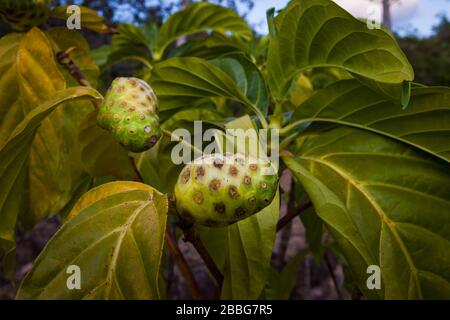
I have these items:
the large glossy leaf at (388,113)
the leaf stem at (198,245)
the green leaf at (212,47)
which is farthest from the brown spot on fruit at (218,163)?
the green leaf at (212,47)

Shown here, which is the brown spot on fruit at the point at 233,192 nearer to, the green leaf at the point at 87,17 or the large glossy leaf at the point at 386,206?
the large glossy leaf at the point at 386,206

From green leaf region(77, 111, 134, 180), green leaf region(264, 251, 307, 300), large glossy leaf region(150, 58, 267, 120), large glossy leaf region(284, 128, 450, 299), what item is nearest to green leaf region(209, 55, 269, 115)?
large glossy leaf region(150, 58, 267, 120)

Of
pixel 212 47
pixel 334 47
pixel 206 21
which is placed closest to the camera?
pixel 334 47

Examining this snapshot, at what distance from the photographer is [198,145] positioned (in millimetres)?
662

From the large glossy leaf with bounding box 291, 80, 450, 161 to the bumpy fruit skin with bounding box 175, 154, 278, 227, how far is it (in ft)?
0.93

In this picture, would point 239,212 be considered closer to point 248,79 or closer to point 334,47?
point 334,47

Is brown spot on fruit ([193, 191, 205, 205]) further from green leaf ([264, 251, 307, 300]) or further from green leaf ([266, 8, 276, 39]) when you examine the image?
green leaf ([264, 251, 307, 300])

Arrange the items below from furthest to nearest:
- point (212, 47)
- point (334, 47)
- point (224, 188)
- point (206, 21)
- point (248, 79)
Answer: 1. point (206, 21)
2. point (212, 47)
3. point (248, 79)
4. point (334, 47)
5. point (224, 188)

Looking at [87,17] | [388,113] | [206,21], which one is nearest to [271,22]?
[388,113]

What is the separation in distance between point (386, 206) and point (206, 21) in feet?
2.48

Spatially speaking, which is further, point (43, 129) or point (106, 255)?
point (43, 129)

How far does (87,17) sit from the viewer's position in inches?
29.2

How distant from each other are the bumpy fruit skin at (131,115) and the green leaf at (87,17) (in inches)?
13.8
